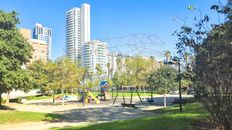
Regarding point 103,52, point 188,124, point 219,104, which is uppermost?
point 103,52

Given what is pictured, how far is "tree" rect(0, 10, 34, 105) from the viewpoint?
28.1 metres

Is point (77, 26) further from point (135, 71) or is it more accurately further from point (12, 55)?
point (12, 55)

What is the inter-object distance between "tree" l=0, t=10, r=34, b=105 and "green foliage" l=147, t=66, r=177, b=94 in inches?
621

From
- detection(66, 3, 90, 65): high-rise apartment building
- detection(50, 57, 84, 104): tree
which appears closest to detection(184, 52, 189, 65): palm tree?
detection(50, 57, 84, 104): tree

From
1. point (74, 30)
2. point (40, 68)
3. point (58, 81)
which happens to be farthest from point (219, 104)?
point (74, 30)

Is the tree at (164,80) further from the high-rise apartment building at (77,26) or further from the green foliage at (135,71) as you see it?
the high-rise apartment building at (77,26)

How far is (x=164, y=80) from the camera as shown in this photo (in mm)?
40906

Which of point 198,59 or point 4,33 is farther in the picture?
point 4,33

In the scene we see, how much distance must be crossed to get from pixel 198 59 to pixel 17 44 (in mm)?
22979

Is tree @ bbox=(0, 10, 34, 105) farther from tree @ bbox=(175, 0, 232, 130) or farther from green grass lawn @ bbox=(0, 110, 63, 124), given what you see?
tree @ bbox=(175, 0, 232, 130)

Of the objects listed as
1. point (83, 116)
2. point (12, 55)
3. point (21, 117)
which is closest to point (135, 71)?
point (83, 116)

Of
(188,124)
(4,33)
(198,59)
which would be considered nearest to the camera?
(198,59)

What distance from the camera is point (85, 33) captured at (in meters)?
173

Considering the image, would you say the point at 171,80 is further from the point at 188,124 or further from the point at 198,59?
the point at 198,59
